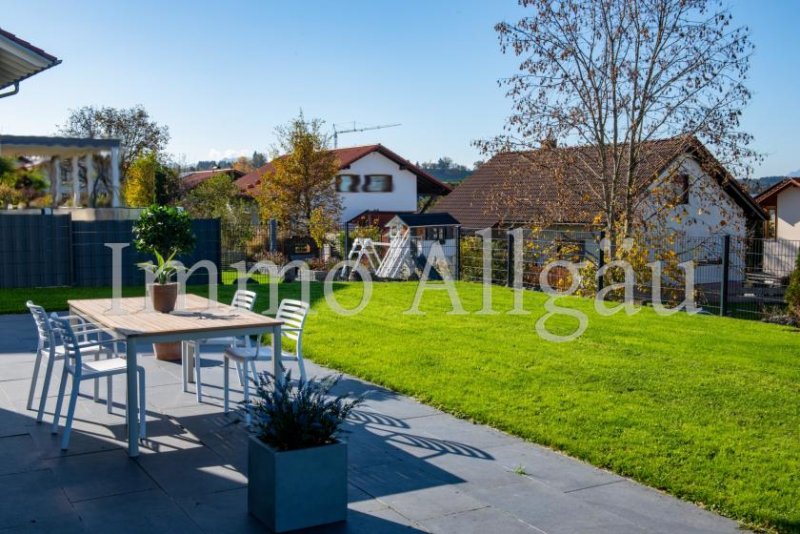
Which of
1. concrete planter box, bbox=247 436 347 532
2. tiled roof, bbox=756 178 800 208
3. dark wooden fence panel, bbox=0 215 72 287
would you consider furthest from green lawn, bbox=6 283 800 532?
tiled roof, bbox=756 178 800 208

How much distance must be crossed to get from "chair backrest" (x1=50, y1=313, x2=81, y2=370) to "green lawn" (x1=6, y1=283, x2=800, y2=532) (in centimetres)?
280

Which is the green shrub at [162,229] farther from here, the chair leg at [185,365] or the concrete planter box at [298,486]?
the concrete planter box at [298,486]

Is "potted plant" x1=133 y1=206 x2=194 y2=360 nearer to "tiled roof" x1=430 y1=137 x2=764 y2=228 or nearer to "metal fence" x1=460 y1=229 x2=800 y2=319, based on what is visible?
"metal fence" x1=460 y1=229 x2=800 y2=319

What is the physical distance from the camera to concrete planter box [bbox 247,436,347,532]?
3795mm

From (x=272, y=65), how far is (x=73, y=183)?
5627 mm

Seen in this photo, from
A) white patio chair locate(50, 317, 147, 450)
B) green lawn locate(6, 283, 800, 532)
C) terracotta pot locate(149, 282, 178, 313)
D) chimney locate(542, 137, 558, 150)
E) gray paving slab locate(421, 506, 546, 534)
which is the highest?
chimney locate(542, 137, 558, 150)

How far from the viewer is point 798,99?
14305 mm

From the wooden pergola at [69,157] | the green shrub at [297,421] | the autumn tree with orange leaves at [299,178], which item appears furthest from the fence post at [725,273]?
the autumn tree with orange leaves at [299,178]

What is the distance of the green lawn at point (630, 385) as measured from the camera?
4.79 metres

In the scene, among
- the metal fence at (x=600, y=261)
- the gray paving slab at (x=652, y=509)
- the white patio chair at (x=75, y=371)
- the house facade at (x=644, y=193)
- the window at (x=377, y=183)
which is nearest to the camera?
the gray paving slab at (x=652, y=509)

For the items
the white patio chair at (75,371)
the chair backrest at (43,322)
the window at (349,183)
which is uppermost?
the window at (349,183)

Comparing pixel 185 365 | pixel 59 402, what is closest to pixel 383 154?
pixel 185 365

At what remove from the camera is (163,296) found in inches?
253

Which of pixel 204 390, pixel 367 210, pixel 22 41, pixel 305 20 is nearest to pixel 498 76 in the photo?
pixel 305 20
